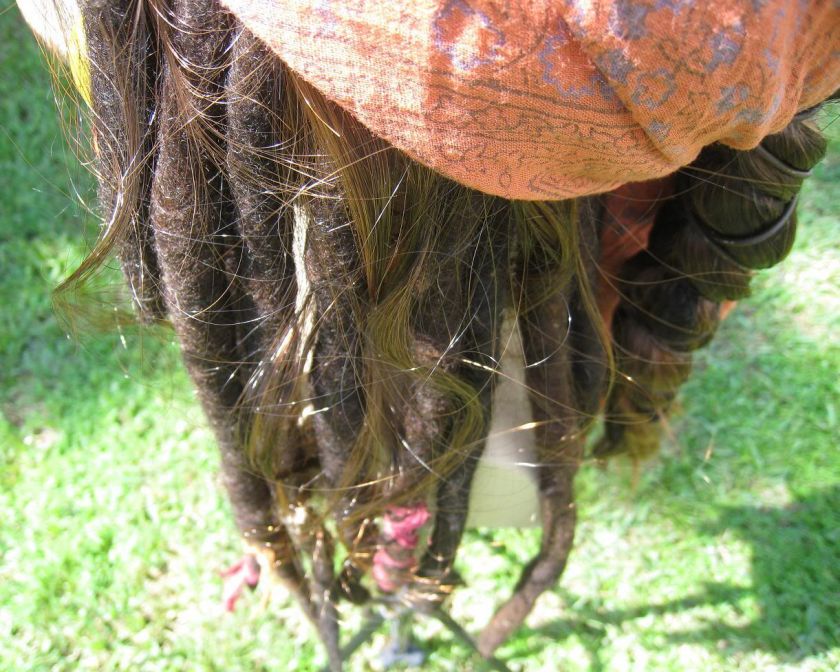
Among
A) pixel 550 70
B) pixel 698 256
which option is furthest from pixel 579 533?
pixel 550 70

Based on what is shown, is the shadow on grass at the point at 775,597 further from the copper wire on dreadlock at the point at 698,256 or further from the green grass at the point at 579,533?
the copper wire on dreadlock at the point at 698,256

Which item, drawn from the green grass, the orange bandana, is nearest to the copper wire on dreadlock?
the orange bandana

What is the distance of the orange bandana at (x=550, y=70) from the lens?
0.39 meters

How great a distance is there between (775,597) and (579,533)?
0.44m

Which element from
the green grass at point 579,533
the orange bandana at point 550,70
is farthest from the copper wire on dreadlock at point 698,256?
the green grass at point 579,533

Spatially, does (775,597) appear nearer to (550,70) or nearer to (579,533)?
(579,533)

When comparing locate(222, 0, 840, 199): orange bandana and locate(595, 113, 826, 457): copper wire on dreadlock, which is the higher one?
locate(222, 0, 840, 199): orange bandana

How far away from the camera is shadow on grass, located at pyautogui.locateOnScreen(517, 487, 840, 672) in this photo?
151cm

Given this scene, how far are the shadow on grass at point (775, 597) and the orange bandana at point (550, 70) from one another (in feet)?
4.35

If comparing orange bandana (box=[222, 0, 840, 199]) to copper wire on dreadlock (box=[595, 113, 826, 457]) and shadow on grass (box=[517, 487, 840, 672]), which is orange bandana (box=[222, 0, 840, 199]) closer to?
copper wire on dreadlock (box=[595, 113, 826, 457])

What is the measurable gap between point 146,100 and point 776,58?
0.44 meters

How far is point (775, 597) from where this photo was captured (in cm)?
157

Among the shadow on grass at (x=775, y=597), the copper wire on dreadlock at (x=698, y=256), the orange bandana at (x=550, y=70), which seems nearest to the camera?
the orange bandana at (x=550, y=70)

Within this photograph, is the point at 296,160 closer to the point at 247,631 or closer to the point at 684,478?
the point at 247,631
